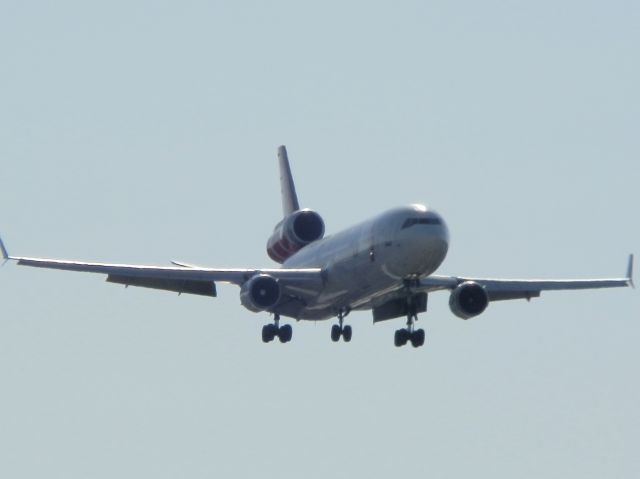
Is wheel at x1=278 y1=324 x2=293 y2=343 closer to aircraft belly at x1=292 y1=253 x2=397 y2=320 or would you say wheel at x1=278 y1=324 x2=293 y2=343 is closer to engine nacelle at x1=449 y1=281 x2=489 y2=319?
aircraft belly at x1=292 y1=253 x2=397 y2=320

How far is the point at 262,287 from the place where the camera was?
91.0 metres

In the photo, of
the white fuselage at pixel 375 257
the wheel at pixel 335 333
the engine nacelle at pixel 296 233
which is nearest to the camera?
the white fuselage at pixel 375 257

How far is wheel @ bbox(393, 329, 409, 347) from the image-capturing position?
3499 inches

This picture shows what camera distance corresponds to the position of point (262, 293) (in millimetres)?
91062

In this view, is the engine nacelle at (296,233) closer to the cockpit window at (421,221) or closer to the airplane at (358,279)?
the airplane at (358,279)

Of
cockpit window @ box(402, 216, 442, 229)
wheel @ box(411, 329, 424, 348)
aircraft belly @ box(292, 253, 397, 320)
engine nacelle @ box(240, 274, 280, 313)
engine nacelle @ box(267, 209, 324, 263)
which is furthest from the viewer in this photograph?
engine nacelle @ box(267, 209, 324, 263)

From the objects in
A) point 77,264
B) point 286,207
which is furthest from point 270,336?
point 286,207

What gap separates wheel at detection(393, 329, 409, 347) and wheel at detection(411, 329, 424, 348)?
0.33 metres

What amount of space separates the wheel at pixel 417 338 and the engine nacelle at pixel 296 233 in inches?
497

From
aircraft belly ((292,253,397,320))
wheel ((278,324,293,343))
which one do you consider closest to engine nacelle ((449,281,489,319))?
aircraft belly ((292,253,397,320))

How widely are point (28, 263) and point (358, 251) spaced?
14.7m

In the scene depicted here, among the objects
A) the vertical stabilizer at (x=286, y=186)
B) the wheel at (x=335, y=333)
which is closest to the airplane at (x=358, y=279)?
the wheel at (x=335, y=333)

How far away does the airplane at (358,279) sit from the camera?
84000 mm

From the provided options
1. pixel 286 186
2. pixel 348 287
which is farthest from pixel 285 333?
pixel 286 186
